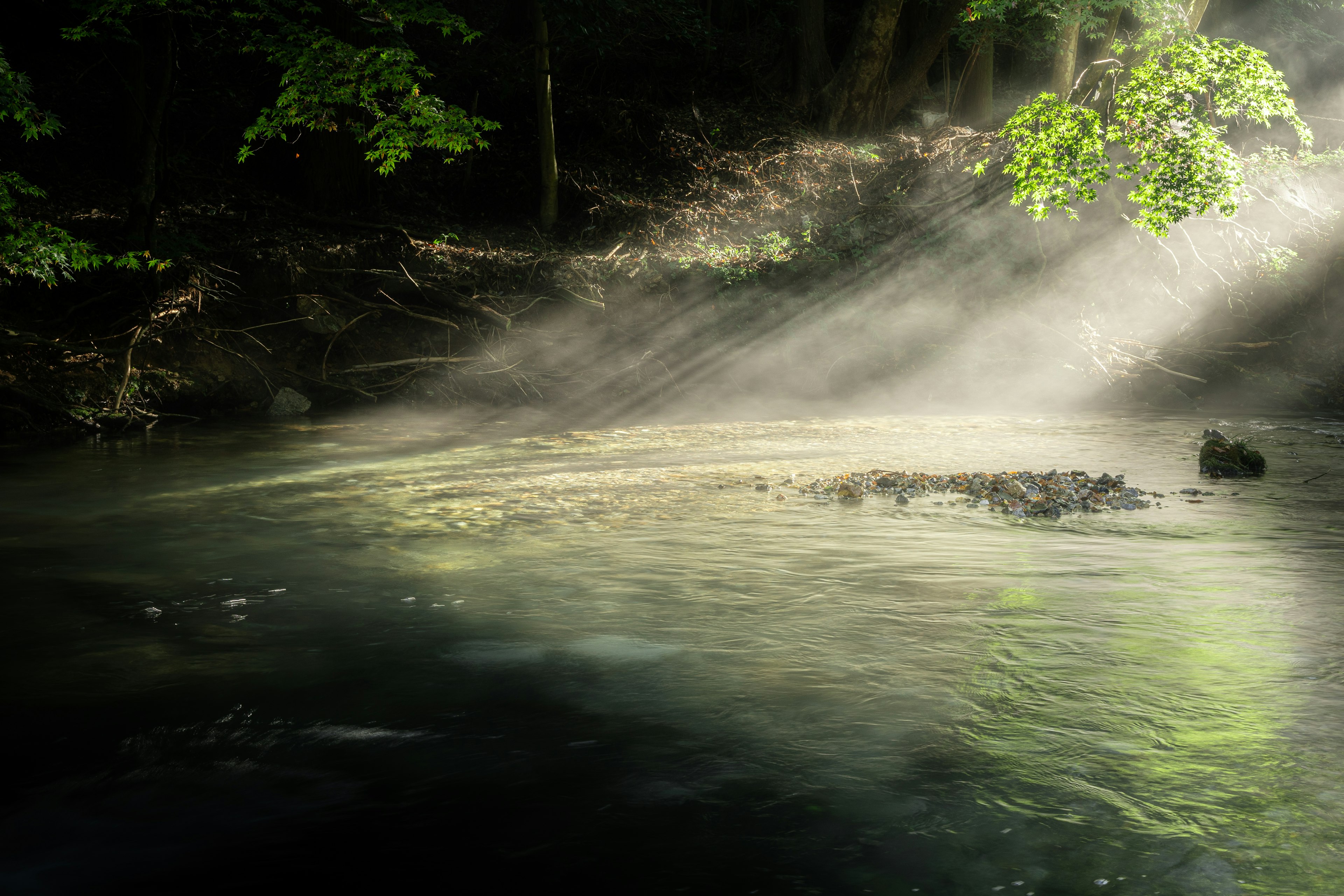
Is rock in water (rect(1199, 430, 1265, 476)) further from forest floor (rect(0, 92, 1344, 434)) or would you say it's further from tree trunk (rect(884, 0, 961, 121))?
tree trunk (rect(884, 0, 961, 121))

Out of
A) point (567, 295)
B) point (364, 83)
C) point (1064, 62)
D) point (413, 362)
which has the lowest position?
point (413, 362)

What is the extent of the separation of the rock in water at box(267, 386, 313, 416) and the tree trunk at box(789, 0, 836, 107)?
42.2 feet

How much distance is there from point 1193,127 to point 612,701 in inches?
570

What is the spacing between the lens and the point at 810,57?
74.9 ft

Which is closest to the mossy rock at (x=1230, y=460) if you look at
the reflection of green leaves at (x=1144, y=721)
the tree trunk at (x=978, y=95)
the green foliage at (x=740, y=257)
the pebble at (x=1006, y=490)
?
the pebble at (x=1006, y=490)

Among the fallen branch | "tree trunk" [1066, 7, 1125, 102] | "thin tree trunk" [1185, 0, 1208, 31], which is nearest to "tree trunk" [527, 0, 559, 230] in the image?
the fallen branch

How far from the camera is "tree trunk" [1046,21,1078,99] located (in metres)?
19.5

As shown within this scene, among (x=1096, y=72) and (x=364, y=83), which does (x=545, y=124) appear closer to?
(x=364, y=83)

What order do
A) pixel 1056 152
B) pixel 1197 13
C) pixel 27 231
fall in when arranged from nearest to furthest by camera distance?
pixel 27 231, pixel 1056 152, pixel 1197 13

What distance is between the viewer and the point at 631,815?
3.60 metres

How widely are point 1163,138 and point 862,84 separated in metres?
7.80

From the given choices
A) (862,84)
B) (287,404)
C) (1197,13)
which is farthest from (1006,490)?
(1197,13)

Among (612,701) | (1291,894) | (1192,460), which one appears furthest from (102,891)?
(1192,460)

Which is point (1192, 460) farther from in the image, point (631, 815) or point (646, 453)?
point (631, 815)
